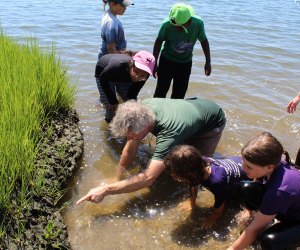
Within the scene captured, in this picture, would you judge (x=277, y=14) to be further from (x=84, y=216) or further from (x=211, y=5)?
(x=84, y=216)

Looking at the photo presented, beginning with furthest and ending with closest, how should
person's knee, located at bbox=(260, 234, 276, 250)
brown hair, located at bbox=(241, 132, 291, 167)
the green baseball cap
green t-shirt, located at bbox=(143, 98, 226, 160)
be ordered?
the green baseball cap → green t-shirt, located at bbox=(143, 98, 226, 160) → person's knee, located at bbox=(260, 234, 276, 250) → brown hair, located at bbox=(241, 132, 291, 167)

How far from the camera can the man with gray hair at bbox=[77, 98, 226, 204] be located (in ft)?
8.77

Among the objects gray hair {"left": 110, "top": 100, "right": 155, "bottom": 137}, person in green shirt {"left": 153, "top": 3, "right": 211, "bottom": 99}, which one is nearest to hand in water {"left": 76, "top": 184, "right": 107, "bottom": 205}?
gray hair {"left": 110, "top": 100, "right": 155, "bottom": 137}

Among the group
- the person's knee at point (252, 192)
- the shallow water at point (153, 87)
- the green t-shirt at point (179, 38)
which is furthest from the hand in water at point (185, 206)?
the green t-shirt at point (179, 38)

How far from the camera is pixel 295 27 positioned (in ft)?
33.8

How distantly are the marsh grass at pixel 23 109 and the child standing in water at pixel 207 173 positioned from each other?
986mm

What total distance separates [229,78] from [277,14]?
7.64 m

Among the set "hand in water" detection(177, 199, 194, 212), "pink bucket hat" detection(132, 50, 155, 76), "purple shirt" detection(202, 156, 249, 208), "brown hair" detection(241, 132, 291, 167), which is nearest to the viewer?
"brown hair" detection(241, 132, 291, 167)

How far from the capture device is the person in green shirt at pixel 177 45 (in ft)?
12.0

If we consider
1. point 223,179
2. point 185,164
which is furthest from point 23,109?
point 223,179

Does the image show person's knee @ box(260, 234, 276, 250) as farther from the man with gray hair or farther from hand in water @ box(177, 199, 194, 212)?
the man with gray hair

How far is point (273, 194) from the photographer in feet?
7.34

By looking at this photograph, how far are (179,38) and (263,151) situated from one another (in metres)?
2.06

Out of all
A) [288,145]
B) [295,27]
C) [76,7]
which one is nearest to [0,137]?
[288,145]
